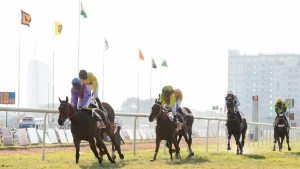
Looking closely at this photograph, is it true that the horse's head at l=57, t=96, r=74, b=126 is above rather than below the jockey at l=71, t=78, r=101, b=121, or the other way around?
below

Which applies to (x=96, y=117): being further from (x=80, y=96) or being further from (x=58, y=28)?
(x=58, y=28)

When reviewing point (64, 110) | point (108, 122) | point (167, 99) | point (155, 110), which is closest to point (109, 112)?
point (108, 122)

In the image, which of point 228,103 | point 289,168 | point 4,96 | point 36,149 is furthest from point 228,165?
point 4,96

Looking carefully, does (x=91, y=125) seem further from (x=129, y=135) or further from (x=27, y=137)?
(x=129, y=135)

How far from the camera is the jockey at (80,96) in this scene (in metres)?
13.1

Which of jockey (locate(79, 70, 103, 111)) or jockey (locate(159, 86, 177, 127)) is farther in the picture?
jockey (locate(159, 86, 177, 127))

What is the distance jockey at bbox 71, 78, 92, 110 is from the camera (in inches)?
514

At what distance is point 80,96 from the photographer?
1325 cm

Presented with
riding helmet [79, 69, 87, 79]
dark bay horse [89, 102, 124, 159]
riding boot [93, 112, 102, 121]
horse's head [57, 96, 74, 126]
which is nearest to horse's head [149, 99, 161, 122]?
dark bay horse [89, 102, 124, 159]

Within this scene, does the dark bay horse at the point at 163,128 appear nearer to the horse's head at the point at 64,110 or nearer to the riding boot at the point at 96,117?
the riding boot at the point at 96,117

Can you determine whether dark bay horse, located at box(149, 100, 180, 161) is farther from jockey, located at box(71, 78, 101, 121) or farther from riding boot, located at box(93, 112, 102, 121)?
jockey, located at box(71, 78, 101, 121)

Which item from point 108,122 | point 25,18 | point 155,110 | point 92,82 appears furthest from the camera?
point 25,18

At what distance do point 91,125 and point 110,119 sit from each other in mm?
2220

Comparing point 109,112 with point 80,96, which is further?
point 109,112
